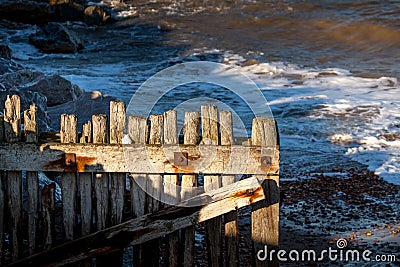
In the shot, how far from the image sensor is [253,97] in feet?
48.1

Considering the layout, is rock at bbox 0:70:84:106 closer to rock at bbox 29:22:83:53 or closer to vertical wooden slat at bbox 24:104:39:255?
vertical wooden slat at bbox 24:104:39:255

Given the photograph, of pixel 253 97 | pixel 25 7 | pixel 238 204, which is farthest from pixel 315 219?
pixel 25 7

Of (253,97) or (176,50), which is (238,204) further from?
(176,50)

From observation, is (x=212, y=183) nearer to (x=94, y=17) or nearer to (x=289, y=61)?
(x=289, y=61)

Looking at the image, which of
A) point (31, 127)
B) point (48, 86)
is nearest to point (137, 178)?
point (31, 127)

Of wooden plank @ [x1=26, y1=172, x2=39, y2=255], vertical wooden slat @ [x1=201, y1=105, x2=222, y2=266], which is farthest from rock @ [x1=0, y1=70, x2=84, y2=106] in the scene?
vertical wooden slat @ [x1=201, y1=105, x2=222, y2=266]

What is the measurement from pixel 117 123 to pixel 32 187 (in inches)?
29.0

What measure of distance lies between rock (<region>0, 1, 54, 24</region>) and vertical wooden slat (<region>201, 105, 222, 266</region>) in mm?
24335

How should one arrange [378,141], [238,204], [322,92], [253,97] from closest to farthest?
1. [238,204]
2. [378,141]
3. [253,97]
4. [322,92]

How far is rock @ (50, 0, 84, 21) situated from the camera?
27.7 meters

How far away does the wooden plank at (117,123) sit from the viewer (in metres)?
4.45

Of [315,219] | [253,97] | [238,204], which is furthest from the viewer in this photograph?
[253,97]

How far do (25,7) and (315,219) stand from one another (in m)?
22.5

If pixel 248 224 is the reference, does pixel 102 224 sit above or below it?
above
